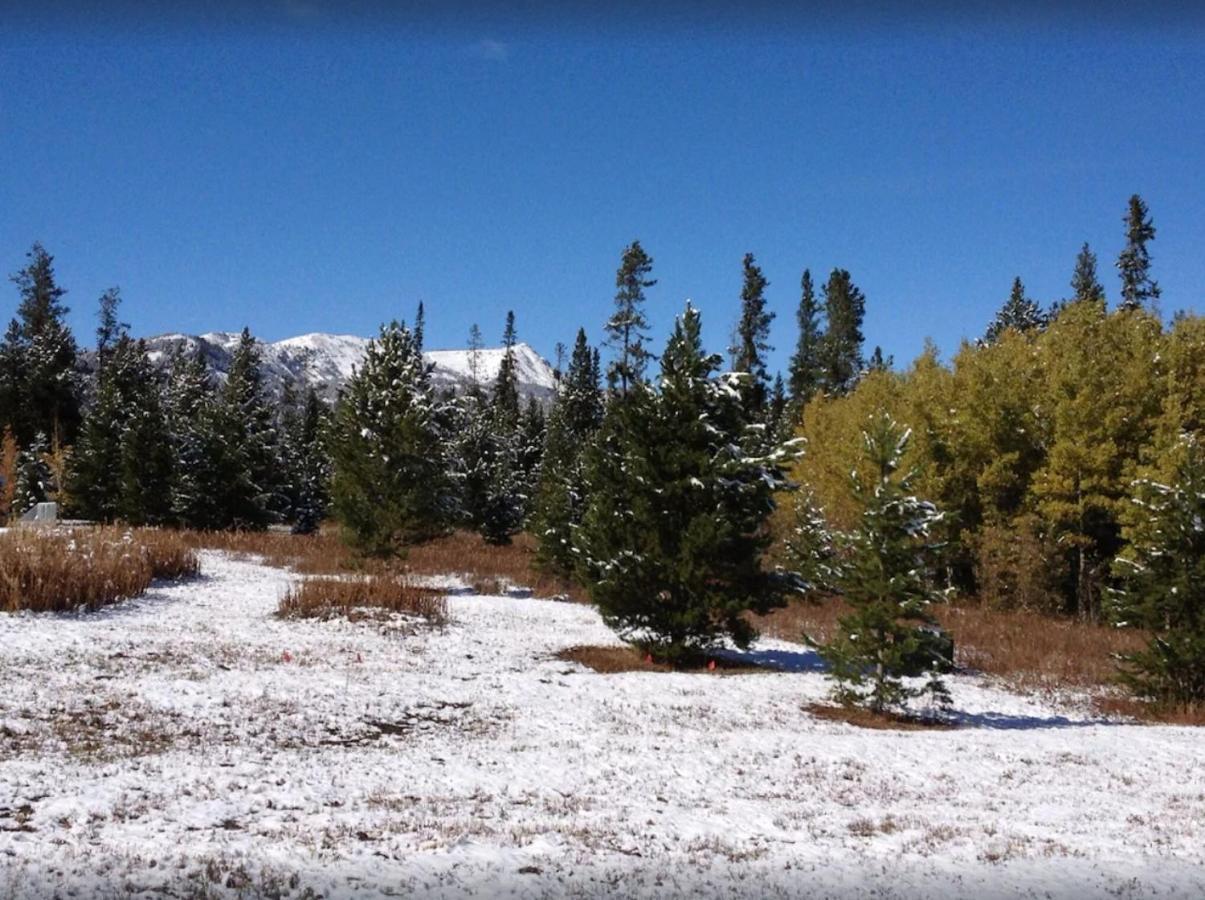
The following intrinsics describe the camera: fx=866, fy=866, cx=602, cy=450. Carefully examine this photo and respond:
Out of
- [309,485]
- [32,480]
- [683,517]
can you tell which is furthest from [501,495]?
[683,517]

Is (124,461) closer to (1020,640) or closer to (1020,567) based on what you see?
(1020,640)

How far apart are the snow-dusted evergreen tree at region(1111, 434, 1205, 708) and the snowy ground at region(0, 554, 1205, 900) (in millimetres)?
2066

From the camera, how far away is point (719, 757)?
34.9ft

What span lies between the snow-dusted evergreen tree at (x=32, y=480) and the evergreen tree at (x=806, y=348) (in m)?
57.0

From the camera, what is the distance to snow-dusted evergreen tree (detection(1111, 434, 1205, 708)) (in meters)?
16.2

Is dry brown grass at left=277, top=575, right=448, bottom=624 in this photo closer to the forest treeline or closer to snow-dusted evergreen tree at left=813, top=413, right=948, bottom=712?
the forest treeline

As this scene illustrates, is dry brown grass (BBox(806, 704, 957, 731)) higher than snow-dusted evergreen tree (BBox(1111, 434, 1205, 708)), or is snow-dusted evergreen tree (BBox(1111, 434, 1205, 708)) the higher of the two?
snow-dusted evergreen tree (BBox(1111, 434, 1205, 708))

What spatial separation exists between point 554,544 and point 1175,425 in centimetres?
2346

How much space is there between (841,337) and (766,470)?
60.2 metres

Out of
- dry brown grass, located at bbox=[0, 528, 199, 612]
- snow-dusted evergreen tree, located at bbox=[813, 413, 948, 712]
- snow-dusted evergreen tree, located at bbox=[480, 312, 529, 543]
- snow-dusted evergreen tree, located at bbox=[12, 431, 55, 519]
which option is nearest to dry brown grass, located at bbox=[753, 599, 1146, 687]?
snow-dusted evergreen tree, located at bbox=[813, 413, 948, 712]

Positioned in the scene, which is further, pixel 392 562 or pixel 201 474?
pixel 201 474

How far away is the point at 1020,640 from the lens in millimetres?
25938

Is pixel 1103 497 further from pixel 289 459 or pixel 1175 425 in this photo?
pixel 289 459

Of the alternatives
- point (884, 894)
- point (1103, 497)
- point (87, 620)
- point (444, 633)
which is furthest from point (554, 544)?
point (884, 894)
